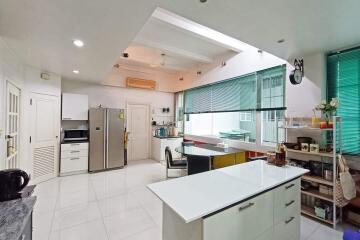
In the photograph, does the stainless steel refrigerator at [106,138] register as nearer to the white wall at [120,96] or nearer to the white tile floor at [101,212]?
the white tile floor at [101,212]

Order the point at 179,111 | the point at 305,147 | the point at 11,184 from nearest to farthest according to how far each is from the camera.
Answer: the point at 11,184 < the point at 305,147 < the point at 179,111

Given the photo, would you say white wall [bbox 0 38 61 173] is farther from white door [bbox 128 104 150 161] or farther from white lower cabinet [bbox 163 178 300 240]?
white lower cabinet [bbox 163 178 300 240]

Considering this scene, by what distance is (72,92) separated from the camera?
4.94 metres

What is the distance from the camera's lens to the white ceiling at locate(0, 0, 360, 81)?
1649mm

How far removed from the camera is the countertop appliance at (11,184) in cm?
136

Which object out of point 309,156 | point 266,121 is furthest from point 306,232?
point 266,121

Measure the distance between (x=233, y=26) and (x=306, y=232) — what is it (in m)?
2.74

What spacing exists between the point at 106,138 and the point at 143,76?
2508 millimetres

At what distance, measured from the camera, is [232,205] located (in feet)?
4.02

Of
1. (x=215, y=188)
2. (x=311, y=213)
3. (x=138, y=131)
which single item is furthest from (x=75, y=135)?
(x=311, y=213)

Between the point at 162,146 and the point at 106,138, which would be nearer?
the point at 106,138

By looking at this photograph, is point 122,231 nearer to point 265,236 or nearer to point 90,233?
point 90,233

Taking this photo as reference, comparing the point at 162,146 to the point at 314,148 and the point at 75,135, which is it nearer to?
the point at 75,135

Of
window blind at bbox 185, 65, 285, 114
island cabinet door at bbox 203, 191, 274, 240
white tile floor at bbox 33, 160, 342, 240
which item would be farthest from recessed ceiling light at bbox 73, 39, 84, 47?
window blind at bbox 185, 65, 285, 114
